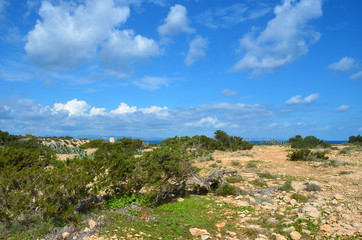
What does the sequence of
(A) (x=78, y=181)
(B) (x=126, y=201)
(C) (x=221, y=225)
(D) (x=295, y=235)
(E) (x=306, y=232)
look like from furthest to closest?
(B) (x=126, y=201)
(C) (x=221, y=225)
(A) (x=78, y=181)
(E) (x=306, y=232)
(D) (x=295, y=235)

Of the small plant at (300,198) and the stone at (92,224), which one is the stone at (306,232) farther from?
the stone at (92,224)

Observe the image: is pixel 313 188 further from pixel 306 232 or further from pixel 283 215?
pixel 306 232

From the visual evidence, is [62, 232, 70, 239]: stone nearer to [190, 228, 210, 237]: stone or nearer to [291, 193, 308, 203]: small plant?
[190, 228, 210, 237]: stone

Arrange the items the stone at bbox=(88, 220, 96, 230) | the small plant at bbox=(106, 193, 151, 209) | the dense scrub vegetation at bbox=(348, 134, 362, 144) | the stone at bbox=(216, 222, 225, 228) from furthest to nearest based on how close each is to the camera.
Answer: the dense scrub vegetation at bbox=(348, 134, 362, 144) → the small plant at bbox=(106, 193, 151, 209) → the stone at bbox=(216, 222, 225, 228) → the stone at bbox=(88, 220, 96, 230)

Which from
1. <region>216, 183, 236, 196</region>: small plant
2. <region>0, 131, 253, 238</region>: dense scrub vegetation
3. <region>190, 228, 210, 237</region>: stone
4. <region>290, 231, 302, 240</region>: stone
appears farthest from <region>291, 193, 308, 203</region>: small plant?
<region>190, 228, 210, 237</region>: stone

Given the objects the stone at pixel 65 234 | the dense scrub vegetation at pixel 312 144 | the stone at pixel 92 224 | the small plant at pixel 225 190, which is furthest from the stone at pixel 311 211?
the dense scrub vegetation at pixel 312 144

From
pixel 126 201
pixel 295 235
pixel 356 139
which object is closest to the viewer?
pixel 295 235

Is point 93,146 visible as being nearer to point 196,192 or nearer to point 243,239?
point 196,192

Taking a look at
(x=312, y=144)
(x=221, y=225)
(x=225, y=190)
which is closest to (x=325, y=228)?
(x=221, y=225)

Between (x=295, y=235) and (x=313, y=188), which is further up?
(x=313, y=188)

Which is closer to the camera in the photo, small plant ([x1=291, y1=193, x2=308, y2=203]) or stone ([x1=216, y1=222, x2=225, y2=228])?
stone ([x1=216, y1=222, x2=225, y2=228])

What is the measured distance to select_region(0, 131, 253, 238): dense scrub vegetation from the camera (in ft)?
19.1

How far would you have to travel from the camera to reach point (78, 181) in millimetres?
6570

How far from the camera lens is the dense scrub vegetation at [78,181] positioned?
229 inches
